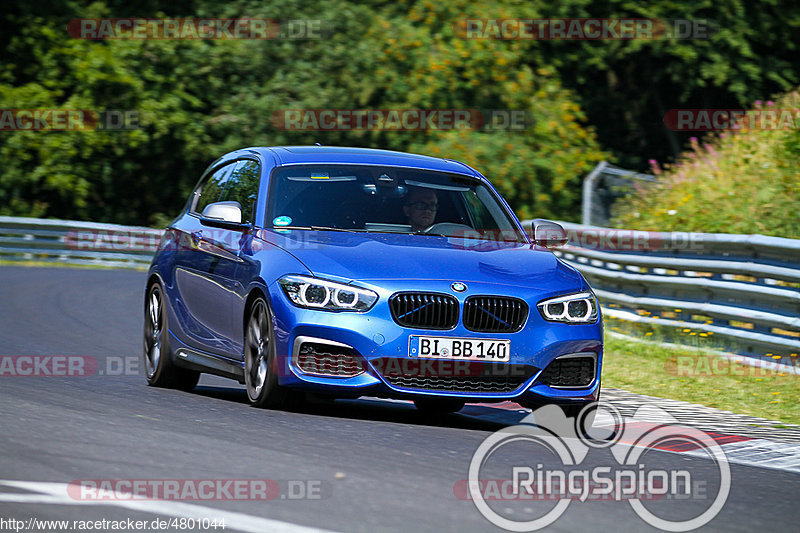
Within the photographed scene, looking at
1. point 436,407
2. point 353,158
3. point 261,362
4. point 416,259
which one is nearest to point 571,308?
point 416,259

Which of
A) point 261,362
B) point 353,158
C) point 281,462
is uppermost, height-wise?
point 353,158

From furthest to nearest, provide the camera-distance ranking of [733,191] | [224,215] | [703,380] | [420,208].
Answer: [733,191], [703,380], [420,208], [224,215]

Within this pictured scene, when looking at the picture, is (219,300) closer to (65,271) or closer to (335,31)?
(65,271)

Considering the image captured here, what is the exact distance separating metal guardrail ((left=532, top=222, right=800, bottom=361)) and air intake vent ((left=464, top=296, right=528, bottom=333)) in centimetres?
447

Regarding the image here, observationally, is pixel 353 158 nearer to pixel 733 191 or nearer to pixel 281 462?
pixel 281 462

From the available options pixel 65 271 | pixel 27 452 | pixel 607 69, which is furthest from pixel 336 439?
pixel 607 69

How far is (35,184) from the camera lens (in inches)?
1374

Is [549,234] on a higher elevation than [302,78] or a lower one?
higher

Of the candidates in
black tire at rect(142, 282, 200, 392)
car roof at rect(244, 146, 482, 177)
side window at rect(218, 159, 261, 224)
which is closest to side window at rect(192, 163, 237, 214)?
side window at rect(218, 159, 261, 224)

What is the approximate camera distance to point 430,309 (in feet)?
26.4

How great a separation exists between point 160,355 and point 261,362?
1.98 m

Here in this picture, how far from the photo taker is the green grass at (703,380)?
34.9 ft

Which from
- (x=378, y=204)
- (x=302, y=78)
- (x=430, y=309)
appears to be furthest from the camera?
(x=302, y=78)

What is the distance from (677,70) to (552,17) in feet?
11.2
